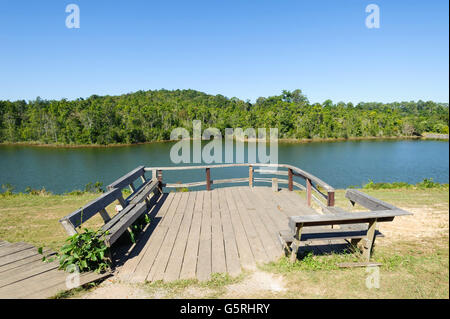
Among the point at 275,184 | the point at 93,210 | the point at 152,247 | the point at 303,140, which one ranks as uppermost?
the point at 303,140

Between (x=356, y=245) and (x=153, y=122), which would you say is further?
(x=153, y=122)

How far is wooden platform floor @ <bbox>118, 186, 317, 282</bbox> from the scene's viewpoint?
3.69 meters

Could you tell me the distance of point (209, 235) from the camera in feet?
15.9

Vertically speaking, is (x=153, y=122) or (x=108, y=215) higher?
(x=153, y=122)

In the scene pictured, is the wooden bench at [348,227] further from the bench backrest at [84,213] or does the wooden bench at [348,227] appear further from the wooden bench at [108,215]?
the bench backrest at [84,213]

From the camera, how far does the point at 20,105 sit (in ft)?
251

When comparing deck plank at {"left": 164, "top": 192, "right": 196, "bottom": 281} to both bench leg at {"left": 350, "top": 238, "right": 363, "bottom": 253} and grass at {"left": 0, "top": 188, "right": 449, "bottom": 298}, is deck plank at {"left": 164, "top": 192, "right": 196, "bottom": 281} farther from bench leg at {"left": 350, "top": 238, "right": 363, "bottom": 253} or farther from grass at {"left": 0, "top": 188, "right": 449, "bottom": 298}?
bench leg at {"left": 350, "top": 238, "right": 363, "bottom": 253}

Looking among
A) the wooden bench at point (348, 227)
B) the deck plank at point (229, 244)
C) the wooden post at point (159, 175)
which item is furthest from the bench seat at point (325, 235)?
the wooden post at point (159, 175)

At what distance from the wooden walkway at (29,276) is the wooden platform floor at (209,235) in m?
0.75

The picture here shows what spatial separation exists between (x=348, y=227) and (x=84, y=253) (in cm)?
397

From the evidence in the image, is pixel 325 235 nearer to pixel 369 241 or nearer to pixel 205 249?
pixel 369 241

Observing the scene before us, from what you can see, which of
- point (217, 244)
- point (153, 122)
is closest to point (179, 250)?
point (217, 244)
